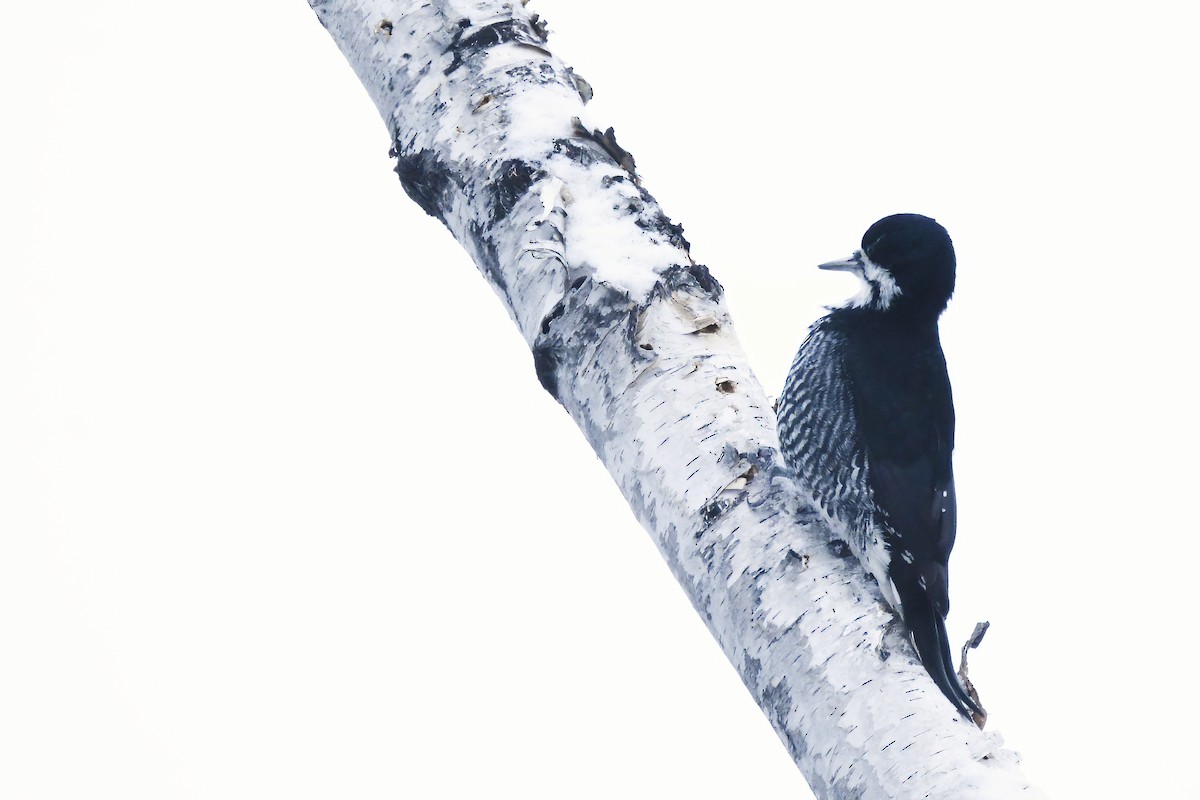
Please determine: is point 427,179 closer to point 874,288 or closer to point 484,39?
point 484,39

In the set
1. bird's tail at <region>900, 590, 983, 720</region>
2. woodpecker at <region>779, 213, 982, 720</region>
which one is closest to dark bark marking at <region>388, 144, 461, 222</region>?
woodpecker at <region>779, 213, 982, 720</region>

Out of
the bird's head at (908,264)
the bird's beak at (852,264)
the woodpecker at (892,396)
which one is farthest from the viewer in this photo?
the bird's beak at (852,264)

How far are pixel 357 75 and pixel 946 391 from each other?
185 centimetres

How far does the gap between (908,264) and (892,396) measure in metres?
0.42

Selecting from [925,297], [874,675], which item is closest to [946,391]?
[925,297]

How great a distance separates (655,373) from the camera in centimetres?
208

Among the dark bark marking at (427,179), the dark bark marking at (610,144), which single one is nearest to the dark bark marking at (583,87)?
the dark bark marking at (610,144)

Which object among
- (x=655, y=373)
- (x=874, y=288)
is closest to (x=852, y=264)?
(x=874, y=288)

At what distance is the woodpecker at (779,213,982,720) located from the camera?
294 centimetres

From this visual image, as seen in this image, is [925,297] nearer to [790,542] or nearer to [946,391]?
[946,391]

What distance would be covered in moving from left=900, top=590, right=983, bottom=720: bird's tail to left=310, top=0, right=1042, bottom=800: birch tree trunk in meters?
0.20

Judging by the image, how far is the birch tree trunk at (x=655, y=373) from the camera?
1632 mm

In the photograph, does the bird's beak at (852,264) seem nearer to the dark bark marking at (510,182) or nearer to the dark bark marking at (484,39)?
the dark bark marking at (484,39)

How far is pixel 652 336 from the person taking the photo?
6.97 ft
